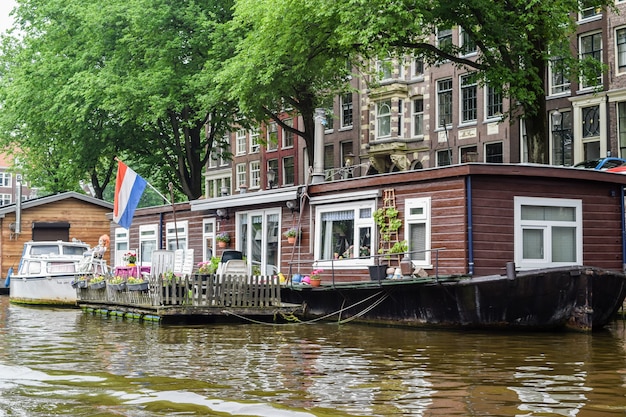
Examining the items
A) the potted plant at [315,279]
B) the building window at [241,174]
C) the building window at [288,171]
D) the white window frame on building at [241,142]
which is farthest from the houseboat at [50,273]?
the white window frame on building at [241,142]

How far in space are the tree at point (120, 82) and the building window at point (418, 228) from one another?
13.0m

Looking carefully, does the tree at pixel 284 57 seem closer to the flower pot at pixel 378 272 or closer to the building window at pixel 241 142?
the flower pot at pixel 378 272

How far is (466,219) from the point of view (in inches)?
717

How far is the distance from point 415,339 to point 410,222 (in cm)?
376

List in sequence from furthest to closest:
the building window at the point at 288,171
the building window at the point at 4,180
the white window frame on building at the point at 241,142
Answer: the building window at the point at 4,180
the white window frame on building at the point at 241,142
the building window at the point at 288,171

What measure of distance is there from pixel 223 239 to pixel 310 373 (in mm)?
14416

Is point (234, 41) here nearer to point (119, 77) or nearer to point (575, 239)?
point (119, 77)

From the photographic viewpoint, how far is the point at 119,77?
3419 cm

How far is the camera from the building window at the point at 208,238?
2686 centimetres

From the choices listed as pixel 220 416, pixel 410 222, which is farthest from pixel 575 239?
pixel 220 416

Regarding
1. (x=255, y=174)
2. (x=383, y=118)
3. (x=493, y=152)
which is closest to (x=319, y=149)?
(x=493, y=152)

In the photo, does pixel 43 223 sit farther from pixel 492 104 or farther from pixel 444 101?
pixel 492 104

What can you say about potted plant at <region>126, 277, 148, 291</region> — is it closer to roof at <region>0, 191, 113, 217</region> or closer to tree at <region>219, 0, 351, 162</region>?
tree at <region>219, 0, 351, 162</region>

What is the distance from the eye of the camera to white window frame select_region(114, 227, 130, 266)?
3254 centimetres
